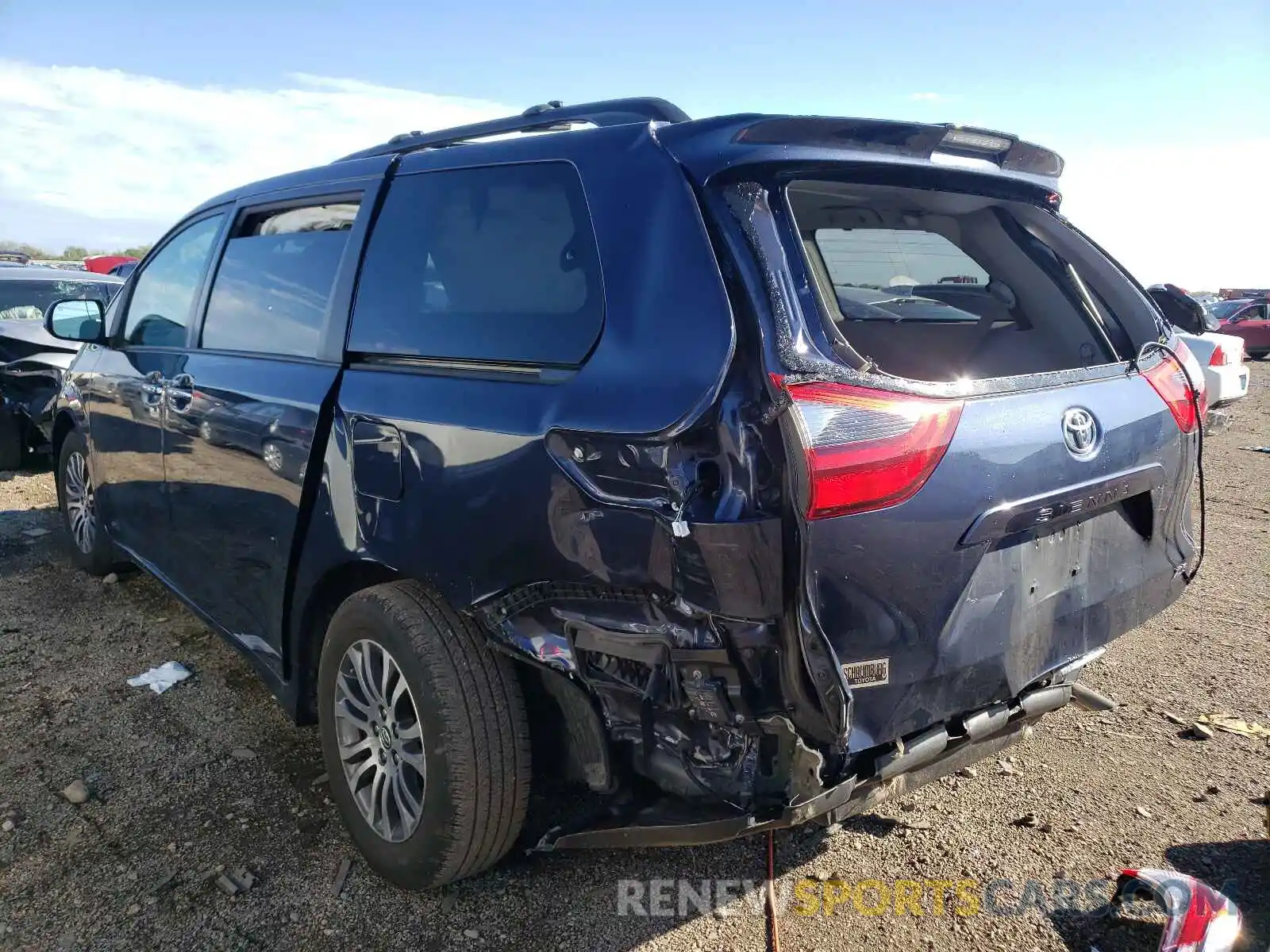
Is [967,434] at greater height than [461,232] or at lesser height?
lesser

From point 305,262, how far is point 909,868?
262cm

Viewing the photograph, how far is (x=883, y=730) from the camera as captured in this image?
6.04 feet

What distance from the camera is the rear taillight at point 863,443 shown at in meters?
1.67

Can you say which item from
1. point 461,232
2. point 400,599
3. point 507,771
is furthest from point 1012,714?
point 461,232

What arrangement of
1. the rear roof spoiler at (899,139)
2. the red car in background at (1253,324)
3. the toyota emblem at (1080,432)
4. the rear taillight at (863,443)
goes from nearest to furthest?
the rear taillight at (863,443)
the rear roof spoiler at (899,139)
the toyota emblem at (1080,432)
the red car in background at (1253,324)

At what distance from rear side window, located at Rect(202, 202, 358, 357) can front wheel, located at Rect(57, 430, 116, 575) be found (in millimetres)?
1808

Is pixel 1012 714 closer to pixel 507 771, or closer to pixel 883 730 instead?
pixel 883 730

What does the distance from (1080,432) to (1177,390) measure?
1.90 ft

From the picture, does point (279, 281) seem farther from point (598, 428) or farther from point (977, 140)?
point (977, 140)

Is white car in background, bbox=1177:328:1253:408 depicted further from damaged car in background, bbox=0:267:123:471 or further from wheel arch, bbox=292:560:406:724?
damaged car in background, bbox=0:267:123:471

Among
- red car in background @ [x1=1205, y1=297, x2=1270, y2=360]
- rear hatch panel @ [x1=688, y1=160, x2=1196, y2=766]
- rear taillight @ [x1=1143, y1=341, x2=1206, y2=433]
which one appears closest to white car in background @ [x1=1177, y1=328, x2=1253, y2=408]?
rear taillight @ [x1=1143, y1=341, x2=1206, y2=433]

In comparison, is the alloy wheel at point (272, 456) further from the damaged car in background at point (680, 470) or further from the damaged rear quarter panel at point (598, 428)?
the damaged rear quarter panel at point (598, 428)

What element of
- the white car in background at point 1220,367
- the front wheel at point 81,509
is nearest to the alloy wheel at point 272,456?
the front wheel at point 81,509

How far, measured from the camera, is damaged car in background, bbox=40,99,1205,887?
1728mm
